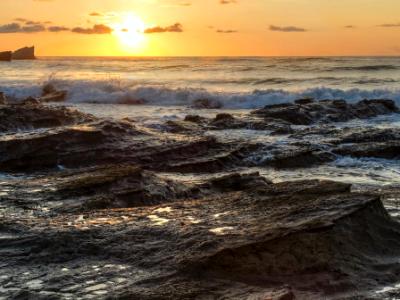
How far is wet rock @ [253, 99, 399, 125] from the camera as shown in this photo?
17.5 metres

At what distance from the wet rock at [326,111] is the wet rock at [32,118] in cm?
645

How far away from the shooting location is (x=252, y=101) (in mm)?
28469

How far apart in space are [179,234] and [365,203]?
1570 mm

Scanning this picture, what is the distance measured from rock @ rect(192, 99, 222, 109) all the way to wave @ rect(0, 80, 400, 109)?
9.1 inches

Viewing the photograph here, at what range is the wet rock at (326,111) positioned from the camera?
1748cm

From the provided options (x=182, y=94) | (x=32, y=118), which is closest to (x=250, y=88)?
(x=182, y=94)

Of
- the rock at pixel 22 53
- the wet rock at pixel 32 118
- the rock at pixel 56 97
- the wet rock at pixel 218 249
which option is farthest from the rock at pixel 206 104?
the rock at pixel 22 53

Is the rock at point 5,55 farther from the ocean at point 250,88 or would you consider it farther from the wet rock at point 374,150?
the wet rock at point 374,150

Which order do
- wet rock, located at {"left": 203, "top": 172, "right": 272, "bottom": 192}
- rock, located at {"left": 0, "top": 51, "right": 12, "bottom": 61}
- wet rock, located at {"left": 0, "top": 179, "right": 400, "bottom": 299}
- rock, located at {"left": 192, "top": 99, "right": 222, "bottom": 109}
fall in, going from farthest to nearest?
rock, located at {"left": 0, "top": 51, "right": 12, "bottom": 61} → rock, located at {"left": 192, "top": 99, "right": 222, "bottom": 109} → wet rock, located at {"left": 203, "top": 172, "right": 272, "bottom": 192} → wet rock, located at {"left": 0, "top": 179, "right": 400, "bottom": 299}

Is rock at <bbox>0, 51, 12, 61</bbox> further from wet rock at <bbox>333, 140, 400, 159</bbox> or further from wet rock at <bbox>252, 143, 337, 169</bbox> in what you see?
wet rock at <bbox>333, 140, 400, 159</bbox>

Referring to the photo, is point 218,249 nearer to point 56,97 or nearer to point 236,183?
point 236,183

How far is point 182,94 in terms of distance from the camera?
1246 inches

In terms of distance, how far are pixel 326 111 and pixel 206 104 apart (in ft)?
35.3

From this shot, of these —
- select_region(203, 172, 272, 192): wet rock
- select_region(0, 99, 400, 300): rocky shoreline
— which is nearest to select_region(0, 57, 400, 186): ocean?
select_region(203, 172, 272, 192): wet rock
